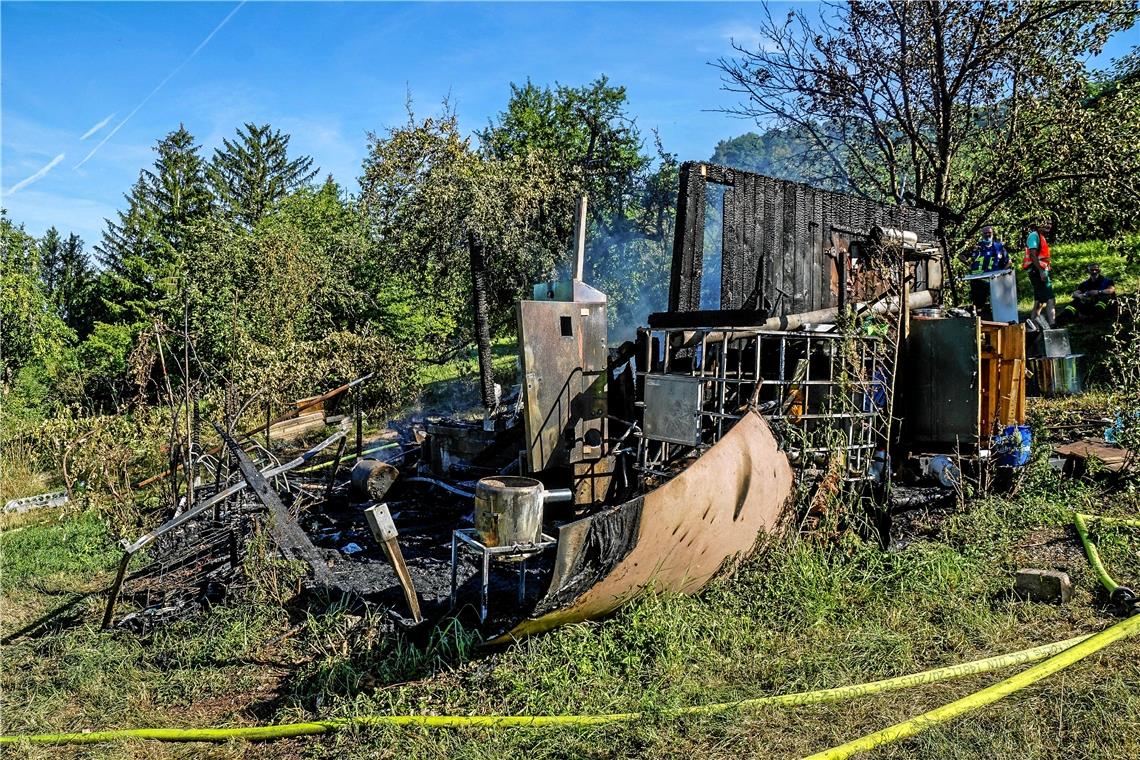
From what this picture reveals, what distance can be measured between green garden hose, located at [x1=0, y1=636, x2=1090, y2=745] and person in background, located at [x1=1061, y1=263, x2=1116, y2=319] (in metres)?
10.5

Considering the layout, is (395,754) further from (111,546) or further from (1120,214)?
(1120,214)

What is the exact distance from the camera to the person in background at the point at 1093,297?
1251 centimetres

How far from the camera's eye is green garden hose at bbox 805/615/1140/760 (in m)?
3.42

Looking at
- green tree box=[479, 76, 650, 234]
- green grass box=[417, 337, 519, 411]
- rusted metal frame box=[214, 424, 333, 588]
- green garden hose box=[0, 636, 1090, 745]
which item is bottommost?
green garden hose box=[0, 636, 1090, 745]

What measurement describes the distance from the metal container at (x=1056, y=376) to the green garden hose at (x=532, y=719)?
25.5 ft

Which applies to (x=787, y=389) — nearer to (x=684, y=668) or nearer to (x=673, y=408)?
(x=673, y=408)

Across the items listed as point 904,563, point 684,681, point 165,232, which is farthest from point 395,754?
point 165,232

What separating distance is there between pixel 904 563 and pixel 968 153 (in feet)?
35.0

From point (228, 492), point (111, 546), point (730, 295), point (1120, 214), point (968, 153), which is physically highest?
point (968, 153)

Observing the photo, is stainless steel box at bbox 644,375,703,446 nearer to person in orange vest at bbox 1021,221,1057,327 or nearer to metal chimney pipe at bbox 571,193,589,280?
metal chimney pipe at bbox 571,193,589,280

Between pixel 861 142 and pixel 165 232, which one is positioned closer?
pixel 861 142

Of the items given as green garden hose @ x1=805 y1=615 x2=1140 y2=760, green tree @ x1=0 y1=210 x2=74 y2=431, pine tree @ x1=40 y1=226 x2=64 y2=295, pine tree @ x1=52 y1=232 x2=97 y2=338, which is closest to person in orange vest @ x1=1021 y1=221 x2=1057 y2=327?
green garden hose @ x1=805 y1=615 x2=1140 y2=760

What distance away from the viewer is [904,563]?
5.34 meters

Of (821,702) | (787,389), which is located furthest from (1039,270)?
(821,702)
